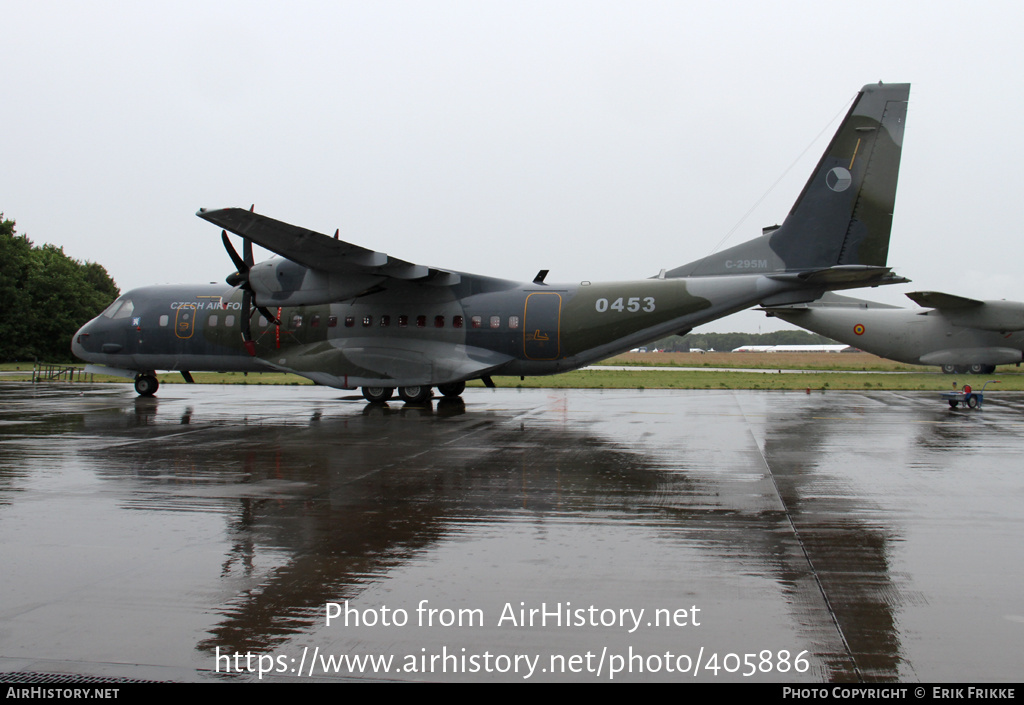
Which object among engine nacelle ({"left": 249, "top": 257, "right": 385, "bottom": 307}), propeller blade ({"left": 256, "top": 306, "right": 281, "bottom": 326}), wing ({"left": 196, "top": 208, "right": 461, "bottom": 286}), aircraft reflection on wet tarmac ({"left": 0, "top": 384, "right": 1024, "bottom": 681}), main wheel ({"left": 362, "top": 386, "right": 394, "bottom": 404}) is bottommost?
aircraft reflection on wet tarmac ({"left": 0, "top": 384, "right": 1024, "bottom": 681})

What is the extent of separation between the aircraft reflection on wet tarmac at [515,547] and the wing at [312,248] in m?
5.23

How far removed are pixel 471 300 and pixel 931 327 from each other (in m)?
26.2

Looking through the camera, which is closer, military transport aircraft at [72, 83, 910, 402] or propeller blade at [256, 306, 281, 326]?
military transport aircraft at [72, 83, 910, 402]

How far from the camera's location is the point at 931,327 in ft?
113

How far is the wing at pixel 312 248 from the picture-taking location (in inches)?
622

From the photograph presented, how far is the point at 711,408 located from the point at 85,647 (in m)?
16.8

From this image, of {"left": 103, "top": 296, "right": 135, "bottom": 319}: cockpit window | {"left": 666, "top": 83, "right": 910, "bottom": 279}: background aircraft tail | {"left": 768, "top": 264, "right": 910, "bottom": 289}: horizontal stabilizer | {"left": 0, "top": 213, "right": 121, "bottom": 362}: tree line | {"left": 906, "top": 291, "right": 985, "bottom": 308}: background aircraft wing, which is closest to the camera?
{"left": 768, "top": 264, "right": 910, "bottom": 289}: horizontal stabilizer

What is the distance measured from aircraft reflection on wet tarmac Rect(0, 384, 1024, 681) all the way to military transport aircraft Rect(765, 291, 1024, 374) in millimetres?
24261

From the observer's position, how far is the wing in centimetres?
1579

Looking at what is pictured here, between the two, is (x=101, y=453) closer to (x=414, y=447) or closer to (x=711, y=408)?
(x=414, y=447)

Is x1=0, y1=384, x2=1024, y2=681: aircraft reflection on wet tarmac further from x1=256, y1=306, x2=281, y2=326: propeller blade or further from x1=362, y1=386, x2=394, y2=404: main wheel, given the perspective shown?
x1=362, y1=386, x2=394, y2=404: main wheel

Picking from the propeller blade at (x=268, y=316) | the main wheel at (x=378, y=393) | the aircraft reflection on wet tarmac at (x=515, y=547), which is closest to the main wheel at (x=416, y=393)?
the main wheel at (x=378, y=393)

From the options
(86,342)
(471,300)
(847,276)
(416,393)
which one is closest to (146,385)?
(86,342)

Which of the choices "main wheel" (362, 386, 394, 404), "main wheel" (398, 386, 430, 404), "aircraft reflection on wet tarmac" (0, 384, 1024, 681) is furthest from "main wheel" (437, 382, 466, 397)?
"aircraft reflection on wet tarmac" (0, 384, 1024, 681)
